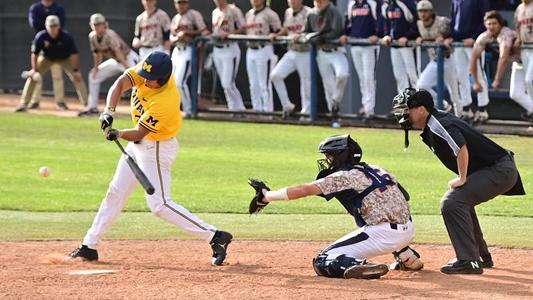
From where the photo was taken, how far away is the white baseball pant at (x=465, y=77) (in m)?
17.0

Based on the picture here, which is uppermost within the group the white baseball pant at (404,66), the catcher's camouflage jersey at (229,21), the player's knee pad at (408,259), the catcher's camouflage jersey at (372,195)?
the catcher's camouflage jersey at (372,195)

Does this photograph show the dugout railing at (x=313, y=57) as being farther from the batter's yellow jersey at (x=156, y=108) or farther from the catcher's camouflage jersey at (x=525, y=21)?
the batter's yellow jersey at (x=156, y=108)

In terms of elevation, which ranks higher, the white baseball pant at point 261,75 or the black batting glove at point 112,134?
the black batting glove at point 112,134

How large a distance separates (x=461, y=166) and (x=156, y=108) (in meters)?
2.28

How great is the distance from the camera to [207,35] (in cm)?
1955

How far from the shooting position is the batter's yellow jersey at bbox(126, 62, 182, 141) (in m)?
8.99

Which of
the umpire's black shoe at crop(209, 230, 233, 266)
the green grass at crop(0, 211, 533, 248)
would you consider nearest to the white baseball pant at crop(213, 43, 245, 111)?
the green grass at crop(0, 211, 533, 248)

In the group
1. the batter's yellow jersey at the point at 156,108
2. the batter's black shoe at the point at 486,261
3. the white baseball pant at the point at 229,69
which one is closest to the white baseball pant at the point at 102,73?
the white baseball pant at the point at 229,69

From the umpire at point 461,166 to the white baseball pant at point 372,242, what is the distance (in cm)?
41

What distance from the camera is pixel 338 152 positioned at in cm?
848

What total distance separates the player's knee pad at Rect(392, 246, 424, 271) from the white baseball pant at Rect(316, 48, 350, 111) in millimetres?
9596

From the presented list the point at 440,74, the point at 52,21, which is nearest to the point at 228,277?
the point at 440,74

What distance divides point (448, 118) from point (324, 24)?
387 inches

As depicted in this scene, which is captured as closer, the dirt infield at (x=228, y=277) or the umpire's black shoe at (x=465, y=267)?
the dirt infield at (x=228, y=277)
